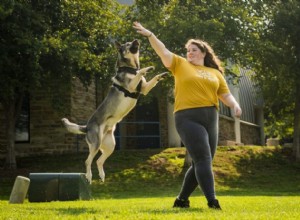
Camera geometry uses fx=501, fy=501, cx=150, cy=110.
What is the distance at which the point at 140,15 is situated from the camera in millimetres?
19219

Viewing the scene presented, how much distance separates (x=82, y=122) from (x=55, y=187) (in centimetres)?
1048

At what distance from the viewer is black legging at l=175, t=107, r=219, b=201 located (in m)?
5.50

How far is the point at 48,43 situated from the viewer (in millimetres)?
16594

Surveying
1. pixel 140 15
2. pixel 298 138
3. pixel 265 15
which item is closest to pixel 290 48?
pixel 265 15

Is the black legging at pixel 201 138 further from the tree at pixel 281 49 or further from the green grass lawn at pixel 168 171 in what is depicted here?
the tree at pixel 281 49

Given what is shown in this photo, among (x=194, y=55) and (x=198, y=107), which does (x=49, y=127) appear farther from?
(x=198, y=107)

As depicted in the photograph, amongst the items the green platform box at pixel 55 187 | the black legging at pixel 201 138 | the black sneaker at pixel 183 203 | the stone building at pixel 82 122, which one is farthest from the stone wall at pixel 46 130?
the black legging at pixel 201 138

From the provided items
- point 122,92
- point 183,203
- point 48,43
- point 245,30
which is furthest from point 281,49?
point 183,203

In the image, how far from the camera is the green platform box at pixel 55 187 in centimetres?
1120

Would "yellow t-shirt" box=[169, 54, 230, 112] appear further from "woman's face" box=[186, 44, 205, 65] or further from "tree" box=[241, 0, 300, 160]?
"tree" box=[241, 0, 300, 160]

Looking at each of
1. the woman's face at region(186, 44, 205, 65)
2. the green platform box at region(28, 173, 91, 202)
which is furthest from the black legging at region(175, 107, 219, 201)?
the green platform box at region(28, 173, 91, 202)

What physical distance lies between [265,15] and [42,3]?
31.3 ft

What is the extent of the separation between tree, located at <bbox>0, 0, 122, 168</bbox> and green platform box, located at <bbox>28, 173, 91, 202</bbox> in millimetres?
5510

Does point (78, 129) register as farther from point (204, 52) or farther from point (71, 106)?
point (71, 106)
